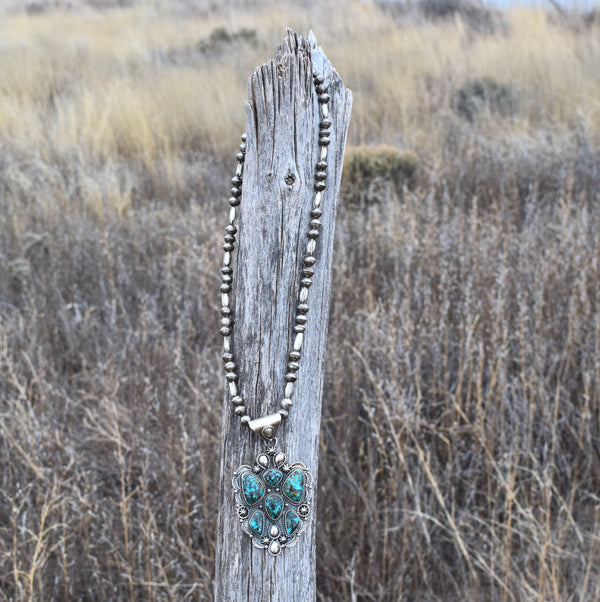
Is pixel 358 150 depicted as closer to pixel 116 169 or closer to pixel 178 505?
pixel 116 169

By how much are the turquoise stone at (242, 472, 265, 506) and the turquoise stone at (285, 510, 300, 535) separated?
8 centimetres

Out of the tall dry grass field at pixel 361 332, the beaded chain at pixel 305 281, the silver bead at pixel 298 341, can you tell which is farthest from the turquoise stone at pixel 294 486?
the tall dry grass field at pixel 361 332

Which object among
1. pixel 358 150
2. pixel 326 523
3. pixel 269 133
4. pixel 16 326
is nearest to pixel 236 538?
pixel 269 133

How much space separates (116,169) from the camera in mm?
5770

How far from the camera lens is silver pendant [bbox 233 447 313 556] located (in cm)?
128

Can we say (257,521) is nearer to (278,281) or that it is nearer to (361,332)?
(278,281)

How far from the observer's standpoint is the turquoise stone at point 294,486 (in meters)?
1.30

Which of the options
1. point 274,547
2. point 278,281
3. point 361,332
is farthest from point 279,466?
point 361,332

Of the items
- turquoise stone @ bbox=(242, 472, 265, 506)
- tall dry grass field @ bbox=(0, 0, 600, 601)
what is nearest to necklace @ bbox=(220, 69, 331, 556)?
turquoise stone @ bbox=(242, 472, 265, 506)

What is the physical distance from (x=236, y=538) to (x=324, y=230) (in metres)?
0.68

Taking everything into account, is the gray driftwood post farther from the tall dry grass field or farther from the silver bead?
the tall dry grass field

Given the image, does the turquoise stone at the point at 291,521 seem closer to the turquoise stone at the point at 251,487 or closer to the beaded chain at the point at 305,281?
the turquoise stone at the point at 251,487

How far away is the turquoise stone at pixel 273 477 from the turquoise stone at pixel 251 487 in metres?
0.02

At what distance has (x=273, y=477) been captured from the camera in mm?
1284
